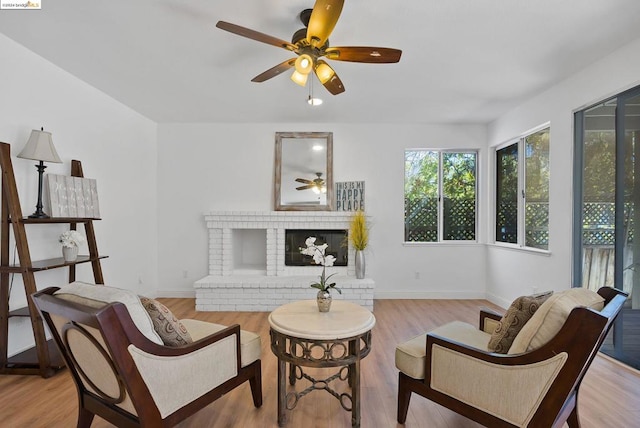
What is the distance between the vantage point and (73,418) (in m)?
1.96

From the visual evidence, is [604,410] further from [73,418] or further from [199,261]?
[199,261]

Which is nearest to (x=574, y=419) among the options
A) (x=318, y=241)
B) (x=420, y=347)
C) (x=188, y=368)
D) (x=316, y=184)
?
(x=420, y=347)

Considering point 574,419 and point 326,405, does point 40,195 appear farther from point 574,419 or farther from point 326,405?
point 574,419

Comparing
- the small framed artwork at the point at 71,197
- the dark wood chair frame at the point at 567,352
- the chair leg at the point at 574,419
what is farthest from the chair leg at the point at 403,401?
the small framed artwork at the point at 71,197

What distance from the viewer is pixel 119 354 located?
131cm

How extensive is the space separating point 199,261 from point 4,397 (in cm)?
266

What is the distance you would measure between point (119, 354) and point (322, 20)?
194cm

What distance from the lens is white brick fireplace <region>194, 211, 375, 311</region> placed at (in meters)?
4.11

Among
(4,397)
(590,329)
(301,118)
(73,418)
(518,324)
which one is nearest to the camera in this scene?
(590,329)

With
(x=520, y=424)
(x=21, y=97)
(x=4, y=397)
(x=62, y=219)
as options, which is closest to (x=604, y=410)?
(x=520, y=424)

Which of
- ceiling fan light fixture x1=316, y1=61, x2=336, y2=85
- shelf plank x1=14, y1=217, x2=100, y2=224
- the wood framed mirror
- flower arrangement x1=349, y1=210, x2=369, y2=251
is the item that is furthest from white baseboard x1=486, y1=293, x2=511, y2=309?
shelf plank x1=14, y1=217, x2=100, y2=224

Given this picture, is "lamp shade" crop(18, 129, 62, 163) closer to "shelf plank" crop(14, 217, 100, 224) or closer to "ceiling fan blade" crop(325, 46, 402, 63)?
"shelf plank" crop(14, 217, 100, 224)

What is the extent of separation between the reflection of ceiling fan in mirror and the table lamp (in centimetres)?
284

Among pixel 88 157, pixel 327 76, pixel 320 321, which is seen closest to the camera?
pixel 320 321
